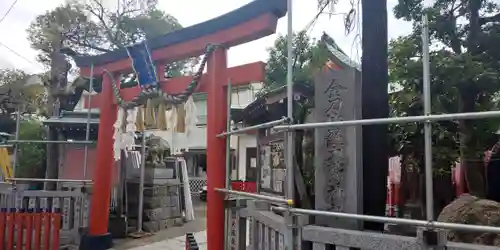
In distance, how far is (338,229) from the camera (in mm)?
3006

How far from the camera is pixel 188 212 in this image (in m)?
12.6

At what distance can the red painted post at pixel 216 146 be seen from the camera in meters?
5.56

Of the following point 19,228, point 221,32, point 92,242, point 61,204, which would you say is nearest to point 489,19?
point 221,32

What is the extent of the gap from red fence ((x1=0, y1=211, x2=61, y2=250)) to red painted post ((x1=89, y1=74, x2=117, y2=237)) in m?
0.93

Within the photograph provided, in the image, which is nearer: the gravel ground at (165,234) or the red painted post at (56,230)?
the red painted post at (56,230)

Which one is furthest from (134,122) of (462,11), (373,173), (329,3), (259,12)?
(462,11)

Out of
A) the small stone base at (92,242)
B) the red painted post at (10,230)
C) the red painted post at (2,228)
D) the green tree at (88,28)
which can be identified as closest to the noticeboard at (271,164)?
the small stone base at (92,242)

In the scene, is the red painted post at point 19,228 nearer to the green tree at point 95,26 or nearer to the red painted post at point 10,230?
the red painted post at point 10,230

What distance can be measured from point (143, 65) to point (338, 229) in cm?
543

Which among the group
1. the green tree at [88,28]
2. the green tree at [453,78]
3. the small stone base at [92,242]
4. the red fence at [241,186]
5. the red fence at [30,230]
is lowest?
the small stone base at [92,242]

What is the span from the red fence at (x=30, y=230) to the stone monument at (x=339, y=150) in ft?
19.1

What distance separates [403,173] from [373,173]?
426 cm

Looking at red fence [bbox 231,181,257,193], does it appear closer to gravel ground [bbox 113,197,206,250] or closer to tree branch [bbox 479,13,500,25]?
gravel ground [bbox 113,197,206,250]

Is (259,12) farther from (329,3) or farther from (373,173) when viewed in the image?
(373,173)
